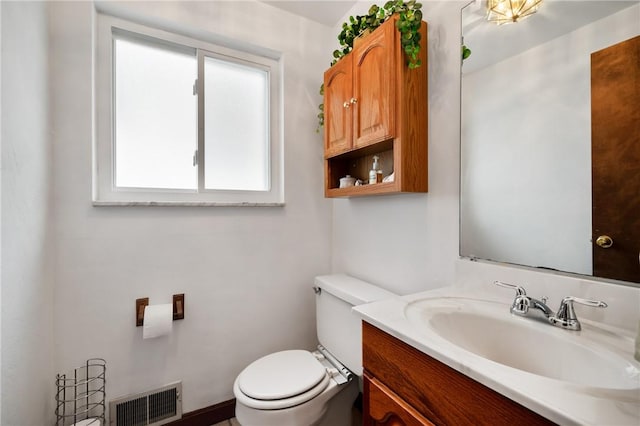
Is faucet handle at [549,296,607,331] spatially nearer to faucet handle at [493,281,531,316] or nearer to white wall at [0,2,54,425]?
faucet handle at [493,281,531,316]

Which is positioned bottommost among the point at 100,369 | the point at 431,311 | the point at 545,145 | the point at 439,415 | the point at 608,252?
the point at 100,369

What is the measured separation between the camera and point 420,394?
67 cm

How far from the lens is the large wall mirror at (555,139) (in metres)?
0.70

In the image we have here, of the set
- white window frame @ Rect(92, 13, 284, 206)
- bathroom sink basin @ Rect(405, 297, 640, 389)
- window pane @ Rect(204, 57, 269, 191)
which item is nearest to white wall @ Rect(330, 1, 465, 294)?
bathroom sink basin @ Rect(405, 297, 640, 389)

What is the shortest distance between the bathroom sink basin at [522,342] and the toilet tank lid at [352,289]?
0.36m

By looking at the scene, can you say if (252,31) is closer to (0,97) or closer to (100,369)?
(0,97)

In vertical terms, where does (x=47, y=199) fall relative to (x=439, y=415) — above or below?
above

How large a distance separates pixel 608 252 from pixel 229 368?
1.69 metres

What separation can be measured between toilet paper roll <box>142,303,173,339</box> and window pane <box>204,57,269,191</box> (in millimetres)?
687

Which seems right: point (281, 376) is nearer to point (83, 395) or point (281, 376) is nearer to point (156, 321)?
point (156, 321)

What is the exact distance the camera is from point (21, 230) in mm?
934

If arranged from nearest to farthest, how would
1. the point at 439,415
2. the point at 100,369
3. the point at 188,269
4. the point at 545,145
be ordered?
the point at 439,415 < the point at 545,145 < the point at 100,369 < the point at 188,269

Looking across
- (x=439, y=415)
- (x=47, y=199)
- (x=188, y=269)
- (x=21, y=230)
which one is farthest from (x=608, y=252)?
(x=47, y=199)

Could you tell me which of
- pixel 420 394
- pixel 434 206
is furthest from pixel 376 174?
pixel 420 394
